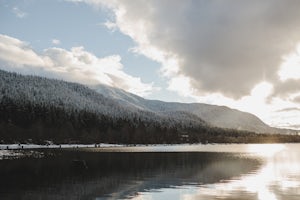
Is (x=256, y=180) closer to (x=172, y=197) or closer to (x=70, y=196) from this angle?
(x=172, y=197)

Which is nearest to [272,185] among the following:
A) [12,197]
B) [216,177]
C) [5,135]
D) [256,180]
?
[256,180]

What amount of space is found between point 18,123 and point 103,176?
470 ft

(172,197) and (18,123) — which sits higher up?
(18,123)

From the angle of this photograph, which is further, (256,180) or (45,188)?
(256,180)

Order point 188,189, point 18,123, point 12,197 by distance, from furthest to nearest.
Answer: point 18,123 < point 188,189 < point 12,197

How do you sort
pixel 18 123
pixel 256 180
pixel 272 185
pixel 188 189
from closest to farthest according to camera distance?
pixel 188 189
pixel 272 185
pixel 256 180
pixel 18 123

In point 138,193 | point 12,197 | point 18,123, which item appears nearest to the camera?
point 12,197

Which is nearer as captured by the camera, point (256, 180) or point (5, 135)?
point (256, 180)

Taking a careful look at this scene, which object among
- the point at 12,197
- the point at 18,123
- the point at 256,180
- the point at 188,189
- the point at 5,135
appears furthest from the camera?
the point at 18,123

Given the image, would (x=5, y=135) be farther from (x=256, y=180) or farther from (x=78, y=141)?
(x=256, y=180)

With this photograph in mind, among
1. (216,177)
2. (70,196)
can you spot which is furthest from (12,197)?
(216,177)

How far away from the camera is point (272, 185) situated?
43156mm

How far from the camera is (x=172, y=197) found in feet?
110

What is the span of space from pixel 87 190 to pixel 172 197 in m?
8.37
